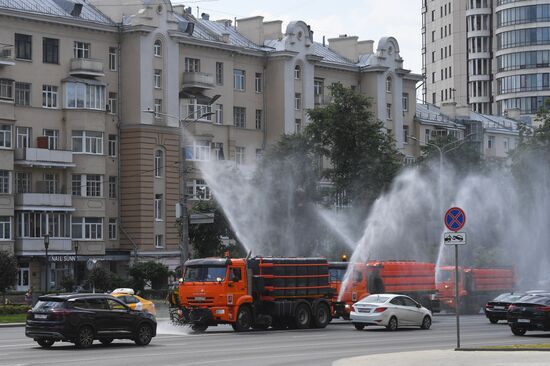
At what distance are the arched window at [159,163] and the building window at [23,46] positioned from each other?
12383 mm

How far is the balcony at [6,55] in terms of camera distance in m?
80.7

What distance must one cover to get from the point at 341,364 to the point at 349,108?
54.4 m

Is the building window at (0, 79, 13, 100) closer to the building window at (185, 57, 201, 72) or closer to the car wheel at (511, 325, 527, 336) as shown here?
the building window at (185, 57, 201, 72)

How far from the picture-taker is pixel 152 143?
89562mm

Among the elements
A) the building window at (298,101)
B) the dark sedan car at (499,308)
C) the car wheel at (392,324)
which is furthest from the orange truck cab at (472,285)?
the building window at (298,101)

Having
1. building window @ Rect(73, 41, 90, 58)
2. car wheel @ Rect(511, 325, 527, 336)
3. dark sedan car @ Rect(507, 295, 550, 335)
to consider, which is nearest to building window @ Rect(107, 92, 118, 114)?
building window @ Rect(73, 41, 90, 58)

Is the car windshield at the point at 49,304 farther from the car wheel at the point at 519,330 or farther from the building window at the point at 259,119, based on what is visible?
the building window at the point at 259,119

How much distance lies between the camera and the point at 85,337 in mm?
34438

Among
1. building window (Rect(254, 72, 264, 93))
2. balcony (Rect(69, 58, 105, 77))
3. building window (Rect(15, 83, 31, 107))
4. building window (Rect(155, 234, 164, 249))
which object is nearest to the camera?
building window (Rect(15, 83, 31, 107))

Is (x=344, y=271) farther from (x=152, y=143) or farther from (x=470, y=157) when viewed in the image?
(x=470, y=157)

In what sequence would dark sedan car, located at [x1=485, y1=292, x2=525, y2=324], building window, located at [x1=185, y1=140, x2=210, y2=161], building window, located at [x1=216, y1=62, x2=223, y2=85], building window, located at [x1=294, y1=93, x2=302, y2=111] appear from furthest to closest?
building window, located at [x1=294, y1=93, x2=302, y2=111] → building window, located at [x1=216, y1=62, x2=223, y2=85] → building window, located at [x1=185, y1=140, x2=210, y2=161] → dark sedan car, located at [x1=485, y1=292, x2=525, y2=324]

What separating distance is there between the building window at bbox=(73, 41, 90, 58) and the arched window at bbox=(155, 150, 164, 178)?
883 centimetres

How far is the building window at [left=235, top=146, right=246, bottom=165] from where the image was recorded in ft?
323

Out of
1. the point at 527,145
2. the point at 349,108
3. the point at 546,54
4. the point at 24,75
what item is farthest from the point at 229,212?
the point at 546,54
